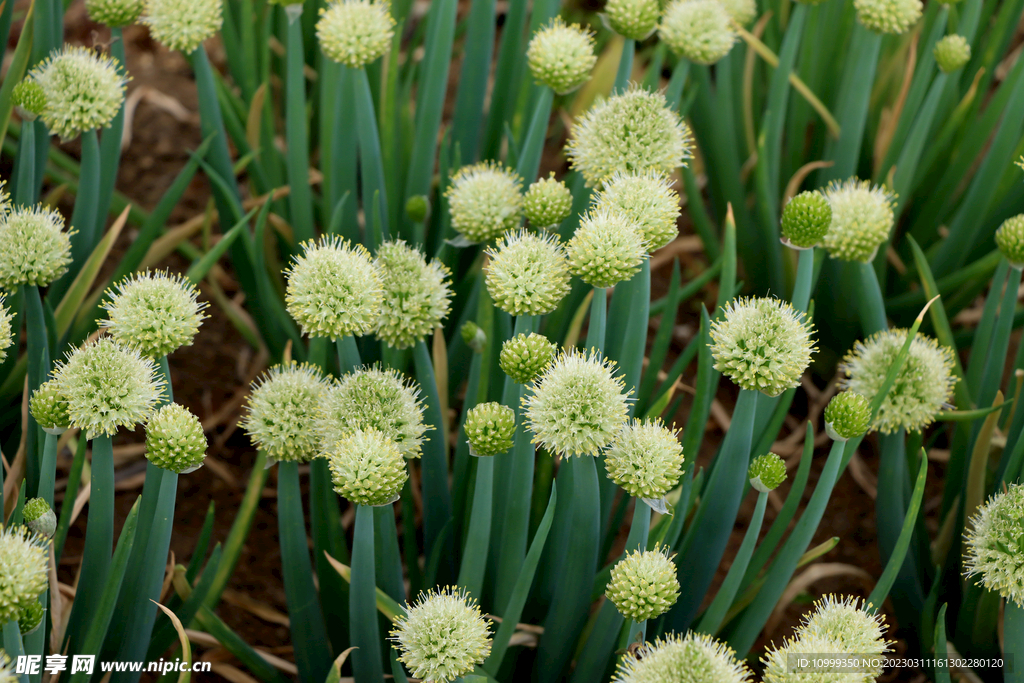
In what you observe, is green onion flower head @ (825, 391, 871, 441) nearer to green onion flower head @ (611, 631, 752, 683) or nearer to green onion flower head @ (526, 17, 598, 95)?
green onion flower head @ (611, 631, 752, 683)

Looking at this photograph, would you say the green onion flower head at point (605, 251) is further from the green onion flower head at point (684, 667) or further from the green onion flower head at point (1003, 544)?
the green onion flower head at point (1003, 544)

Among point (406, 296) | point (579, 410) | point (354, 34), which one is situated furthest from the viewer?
point (354, 34)

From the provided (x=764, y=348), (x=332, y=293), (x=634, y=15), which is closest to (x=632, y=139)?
(x=634, y=15)

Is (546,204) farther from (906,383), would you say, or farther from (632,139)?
(906,383)

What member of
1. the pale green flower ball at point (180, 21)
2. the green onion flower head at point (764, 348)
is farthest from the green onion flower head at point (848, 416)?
the pale green flower ball at point (180, 21)

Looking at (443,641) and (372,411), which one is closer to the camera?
(443,641)

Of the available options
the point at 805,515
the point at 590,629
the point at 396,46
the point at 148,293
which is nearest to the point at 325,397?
the point at 148,293
